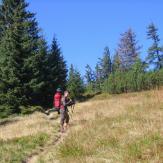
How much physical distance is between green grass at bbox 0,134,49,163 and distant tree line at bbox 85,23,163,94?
1230 centimetres

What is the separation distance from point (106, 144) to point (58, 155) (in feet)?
4.85

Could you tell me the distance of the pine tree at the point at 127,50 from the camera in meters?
102

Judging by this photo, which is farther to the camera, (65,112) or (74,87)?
(74,87)

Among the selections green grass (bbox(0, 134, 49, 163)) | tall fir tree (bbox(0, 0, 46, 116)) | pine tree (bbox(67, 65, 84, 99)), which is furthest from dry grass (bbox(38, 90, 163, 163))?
pine tree (bbox(67, 65, 84, 99))

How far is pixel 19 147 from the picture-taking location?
15969 millimetres

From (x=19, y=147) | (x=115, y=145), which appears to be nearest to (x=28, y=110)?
(x=19, y=147)

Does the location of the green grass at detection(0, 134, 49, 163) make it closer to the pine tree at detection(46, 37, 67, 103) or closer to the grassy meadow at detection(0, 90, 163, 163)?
the grassy meadow at detection(0, 90, 163, 163)

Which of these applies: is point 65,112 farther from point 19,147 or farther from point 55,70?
point 55,70

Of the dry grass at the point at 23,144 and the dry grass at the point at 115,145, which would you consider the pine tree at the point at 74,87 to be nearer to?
the dry grass at the point at 23,144

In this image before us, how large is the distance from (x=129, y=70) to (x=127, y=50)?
19330mm

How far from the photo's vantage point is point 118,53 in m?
105

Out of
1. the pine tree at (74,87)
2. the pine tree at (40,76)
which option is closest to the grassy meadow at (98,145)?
the pine tree at (40,76)

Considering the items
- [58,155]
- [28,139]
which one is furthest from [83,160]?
[28,139]

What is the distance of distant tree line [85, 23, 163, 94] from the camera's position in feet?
196
